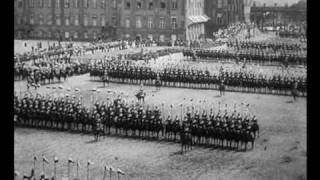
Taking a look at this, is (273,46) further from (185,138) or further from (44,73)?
(185,138)

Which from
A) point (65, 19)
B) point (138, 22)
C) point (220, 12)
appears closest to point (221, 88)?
point (138, 22)

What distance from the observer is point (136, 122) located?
27547mm

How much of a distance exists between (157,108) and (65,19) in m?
69.0

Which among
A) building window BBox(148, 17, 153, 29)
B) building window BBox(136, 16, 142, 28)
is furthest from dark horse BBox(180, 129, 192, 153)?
building window BBox(136, 16, 142, 28)

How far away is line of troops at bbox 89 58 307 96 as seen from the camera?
4169 cm

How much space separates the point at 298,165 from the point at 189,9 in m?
68.2

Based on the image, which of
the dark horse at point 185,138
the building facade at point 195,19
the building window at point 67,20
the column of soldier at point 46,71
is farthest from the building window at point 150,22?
the dark horse at point 185,138

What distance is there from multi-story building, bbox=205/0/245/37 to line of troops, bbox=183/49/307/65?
39.4 m

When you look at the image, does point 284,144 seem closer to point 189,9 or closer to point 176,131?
point 176,131

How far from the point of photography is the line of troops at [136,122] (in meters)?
25.7

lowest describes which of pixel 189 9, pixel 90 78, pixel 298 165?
pixel 298 165

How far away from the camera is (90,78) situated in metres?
50.2

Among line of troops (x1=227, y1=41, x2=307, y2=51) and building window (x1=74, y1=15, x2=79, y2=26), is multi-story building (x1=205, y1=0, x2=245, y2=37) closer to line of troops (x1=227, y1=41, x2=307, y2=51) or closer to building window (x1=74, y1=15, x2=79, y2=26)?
building window (x1=74, y1=15, x2=79, y2=26)
